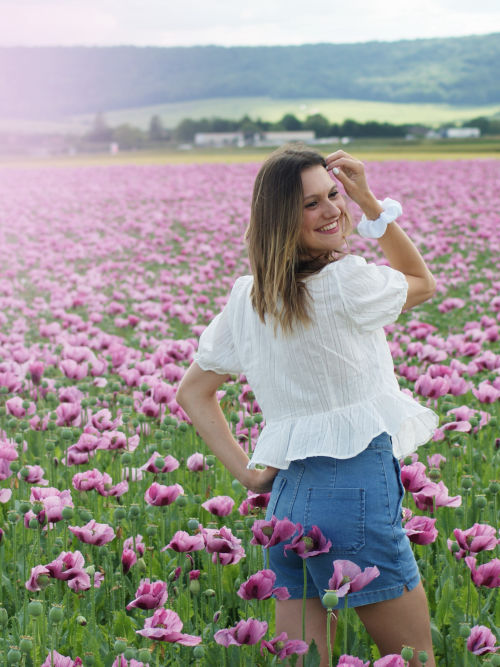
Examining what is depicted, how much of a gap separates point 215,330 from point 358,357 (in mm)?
443

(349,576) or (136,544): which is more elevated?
(349,576)

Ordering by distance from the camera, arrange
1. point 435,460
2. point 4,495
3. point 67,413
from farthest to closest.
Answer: point 67,413, point 435,460, point 4,495

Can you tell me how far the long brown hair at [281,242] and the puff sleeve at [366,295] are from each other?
0.33 feet

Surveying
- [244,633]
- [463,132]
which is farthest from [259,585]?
[463,132]

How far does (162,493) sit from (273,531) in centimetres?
70

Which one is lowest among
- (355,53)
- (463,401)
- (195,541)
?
(463,401)

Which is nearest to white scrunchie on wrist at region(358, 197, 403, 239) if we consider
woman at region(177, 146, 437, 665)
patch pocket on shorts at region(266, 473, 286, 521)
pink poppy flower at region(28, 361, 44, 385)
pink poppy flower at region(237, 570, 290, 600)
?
woman at region(177, 146, 437, 665)

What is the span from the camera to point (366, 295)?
216 centimetres

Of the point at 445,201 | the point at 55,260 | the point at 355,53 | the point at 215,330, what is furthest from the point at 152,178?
the point at 355,53

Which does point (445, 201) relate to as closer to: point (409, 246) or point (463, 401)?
point (463, 401)

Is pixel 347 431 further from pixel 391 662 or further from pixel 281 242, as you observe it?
pixel 391 662

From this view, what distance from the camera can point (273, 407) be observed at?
90.4 inches

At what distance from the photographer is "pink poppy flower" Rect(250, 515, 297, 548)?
6.56ft

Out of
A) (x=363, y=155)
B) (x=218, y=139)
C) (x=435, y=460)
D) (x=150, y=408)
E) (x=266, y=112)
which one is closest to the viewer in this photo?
(x=435, y=460)
